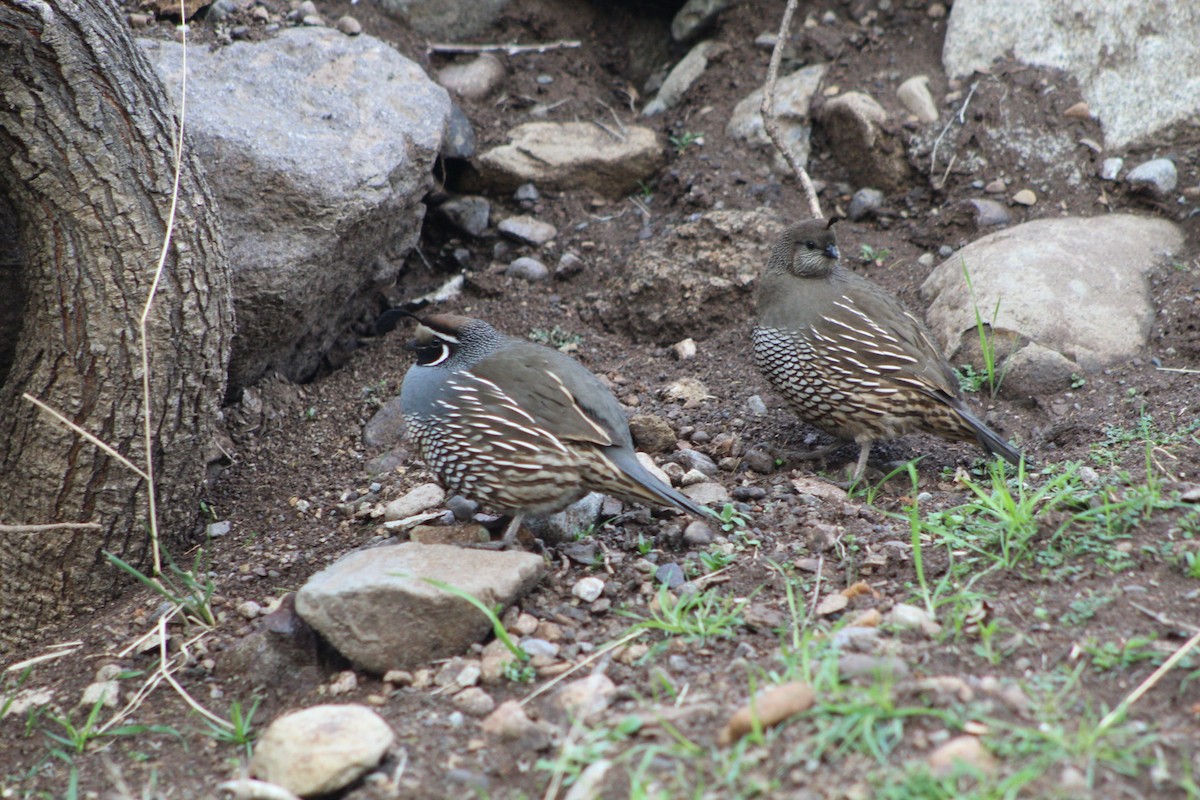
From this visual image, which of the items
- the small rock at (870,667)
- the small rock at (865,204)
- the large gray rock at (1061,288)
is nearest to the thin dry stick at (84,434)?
the small rock at (870,667)

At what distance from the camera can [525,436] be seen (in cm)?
409

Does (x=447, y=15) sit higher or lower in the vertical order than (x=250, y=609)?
higher

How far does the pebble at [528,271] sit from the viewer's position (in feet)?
20.5

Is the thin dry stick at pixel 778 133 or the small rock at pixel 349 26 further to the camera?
the small rock at pixel 349 26

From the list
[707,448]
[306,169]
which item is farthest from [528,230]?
[707,448]

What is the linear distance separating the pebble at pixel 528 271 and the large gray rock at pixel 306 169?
2.11ft

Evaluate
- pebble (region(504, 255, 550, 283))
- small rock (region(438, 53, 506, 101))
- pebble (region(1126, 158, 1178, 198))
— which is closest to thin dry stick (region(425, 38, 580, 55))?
small rock (region(438, 53, 506, 101))

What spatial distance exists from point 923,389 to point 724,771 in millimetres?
2563

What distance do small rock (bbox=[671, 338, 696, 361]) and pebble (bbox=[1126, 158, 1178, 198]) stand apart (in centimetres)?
257

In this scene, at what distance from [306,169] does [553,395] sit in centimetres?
188

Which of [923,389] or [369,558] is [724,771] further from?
[923,389]

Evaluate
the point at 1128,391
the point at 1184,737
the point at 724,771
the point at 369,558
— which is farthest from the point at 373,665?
the point at 1128,391

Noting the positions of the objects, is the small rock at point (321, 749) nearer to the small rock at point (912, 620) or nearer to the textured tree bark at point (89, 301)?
the small rock at point (912, 620)

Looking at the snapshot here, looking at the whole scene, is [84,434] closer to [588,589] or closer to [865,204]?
[588,589]
